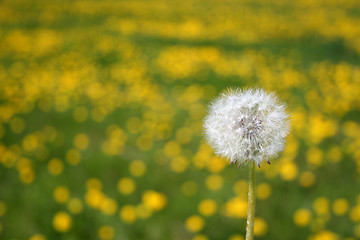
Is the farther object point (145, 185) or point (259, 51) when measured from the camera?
point (259, 51)

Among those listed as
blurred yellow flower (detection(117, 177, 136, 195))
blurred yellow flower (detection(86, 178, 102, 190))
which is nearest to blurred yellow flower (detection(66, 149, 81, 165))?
blurred yellow flower (detection(86, 178, 102, 190))

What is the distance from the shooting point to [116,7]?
34.2 feet

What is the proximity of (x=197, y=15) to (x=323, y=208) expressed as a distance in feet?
24.6

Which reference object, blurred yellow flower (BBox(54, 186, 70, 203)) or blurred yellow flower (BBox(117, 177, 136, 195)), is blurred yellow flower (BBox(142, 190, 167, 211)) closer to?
blurred yellow flower (BBox(117, 177, 136, 195))

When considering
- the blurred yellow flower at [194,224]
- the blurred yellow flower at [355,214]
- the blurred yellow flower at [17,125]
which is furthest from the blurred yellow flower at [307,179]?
the blurred yellow flower at [17,125]

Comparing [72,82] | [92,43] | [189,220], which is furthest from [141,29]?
[189,220]

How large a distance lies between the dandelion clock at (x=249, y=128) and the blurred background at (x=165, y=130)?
0.86 metres

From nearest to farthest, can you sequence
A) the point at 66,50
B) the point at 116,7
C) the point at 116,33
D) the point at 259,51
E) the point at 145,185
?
1. the point at 145,185
2. the point at 259,51
3. the point at 66,50
4. the point at 116,33
5. the point at 116,7

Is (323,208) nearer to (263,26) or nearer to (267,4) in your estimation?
(263,26)

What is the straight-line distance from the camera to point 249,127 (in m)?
0.99

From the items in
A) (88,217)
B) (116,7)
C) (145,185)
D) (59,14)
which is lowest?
(88,217)

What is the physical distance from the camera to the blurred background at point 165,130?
7.96ft

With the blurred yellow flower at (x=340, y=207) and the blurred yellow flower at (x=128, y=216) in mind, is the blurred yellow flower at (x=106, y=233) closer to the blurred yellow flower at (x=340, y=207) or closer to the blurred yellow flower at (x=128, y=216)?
the blurred yellow flower at (x=128, y=216)

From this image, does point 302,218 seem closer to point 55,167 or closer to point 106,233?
point 106,233
